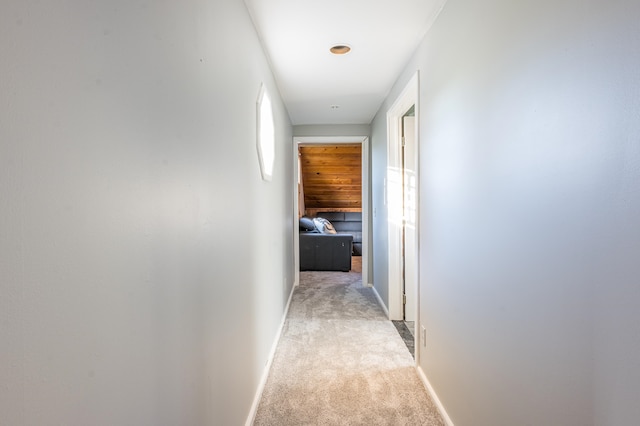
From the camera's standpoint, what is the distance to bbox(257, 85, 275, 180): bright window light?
2164 millimetres

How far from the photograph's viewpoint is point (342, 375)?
7.80 feet

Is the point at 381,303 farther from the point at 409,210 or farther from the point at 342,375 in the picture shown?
the point at 342,375

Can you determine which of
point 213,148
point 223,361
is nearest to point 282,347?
point 223,361

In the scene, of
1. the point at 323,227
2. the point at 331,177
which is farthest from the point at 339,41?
the point at 331,177

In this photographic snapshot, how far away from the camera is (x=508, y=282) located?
4.10ft

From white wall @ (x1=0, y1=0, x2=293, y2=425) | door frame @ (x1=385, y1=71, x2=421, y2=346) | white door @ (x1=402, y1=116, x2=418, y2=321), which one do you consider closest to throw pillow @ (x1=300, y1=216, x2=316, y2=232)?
door frame @ (x1=385, y1=71, x2=421, y2=346)

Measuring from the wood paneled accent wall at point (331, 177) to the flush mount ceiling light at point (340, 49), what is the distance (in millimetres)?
3979

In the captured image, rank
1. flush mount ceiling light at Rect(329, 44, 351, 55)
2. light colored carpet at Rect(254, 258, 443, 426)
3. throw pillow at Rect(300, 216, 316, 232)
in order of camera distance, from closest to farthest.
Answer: light colored carpet at Rect(254, 258, 443, 426) < flush mount ceiling light at Rect(329, 44, 351, 55) < throw pillow at Rect(300, 216, 316, 232)

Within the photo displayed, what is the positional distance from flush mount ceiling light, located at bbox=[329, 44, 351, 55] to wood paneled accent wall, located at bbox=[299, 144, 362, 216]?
157 inches

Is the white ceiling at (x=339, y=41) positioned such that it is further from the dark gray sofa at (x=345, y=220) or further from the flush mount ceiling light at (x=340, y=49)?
the dark gray sofa at (x=345, y=220)

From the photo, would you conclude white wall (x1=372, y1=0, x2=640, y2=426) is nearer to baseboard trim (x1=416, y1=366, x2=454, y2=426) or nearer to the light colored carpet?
baseboard trim (x1=416, y1=366, x2=454, y2=426)

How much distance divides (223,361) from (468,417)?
1139mm

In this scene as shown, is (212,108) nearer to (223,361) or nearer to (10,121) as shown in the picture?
(10,121)

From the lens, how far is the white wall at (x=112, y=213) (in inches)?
18.6
